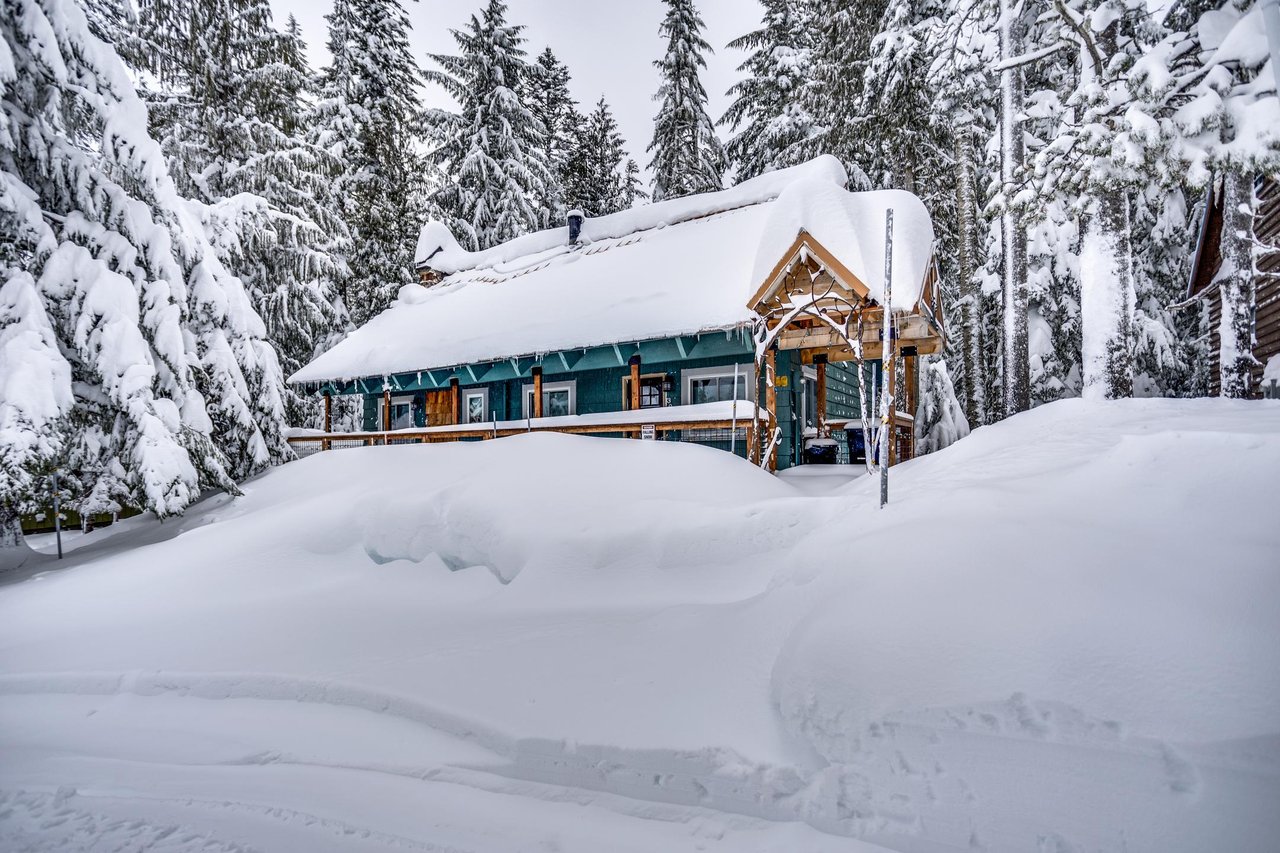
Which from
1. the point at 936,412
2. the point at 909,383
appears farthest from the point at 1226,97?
the point at 936,412

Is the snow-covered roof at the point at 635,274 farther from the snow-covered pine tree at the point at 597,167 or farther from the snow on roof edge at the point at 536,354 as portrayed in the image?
the snow-covered pine tree at the point at 597,167

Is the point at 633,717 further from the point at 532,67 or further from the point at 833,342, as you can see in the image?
the point at 532,67

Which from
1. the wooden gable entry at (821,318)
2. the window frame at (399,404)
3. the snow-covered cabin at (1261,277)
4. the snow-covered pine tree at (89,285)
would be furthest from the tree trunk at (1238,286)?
the window frame at (399,404)

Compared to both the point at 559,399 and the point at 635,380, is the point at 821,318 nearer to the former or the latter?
the point at 635,380

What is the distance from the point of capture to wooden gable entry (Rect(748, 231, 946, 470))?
28.9 ft

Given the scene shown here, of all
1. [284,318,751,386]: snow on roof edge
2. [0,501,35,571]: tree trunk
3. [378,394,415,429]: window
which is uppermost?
[284,318,751,386]: snow on roof edge

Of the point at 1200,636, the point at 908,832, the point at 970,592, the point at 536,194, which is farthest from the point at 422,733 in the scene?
the point at 536,194

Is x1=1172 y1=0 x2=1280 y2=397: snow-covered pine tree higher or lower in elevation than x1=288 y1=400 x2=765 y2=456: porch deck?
higher

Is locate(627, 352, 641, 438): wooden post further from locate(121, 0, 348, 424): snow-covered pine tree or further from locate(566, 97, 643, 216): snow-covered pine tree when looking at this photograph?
locate(566, 97, 643, 216): snow-covered pine tree

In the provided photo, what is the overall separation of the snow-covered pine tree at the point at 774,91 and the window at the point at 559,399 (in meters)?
13.2

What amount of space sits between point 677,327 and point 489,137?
59.0 ft

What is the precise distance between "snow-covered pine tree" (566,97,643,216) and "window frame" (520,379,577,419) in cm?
1711

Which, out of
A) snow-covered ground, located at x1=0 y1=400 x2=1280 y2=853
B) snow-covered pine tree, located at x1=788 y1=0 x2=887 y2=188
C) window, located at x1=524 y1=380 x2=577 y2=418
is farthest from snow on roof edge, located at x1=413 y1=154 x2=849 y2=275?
snow-covered ground, located at x1=0 y1=400 x2=1280 y2=853

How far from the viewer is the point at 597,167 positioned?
103 ft
